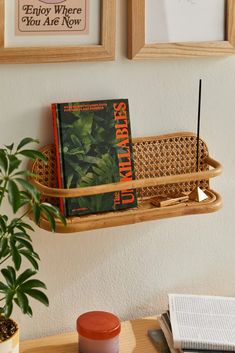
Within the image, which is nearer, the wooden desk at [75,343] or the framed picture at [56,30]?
the framed picture at [56,30]

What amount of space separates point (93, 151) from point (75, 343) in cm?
41

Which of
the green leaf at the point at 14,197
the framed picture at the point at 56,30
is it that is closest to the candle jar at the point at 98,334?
the green leaf at the point at 14,197

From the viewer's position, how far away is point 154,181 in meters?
1.47

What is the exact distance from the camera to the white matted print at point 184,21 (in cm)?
149

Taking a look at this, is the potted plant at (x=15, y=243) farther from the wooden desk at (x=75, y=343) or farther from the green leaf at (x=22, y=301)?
the wooden desk at (x=75, y=343)

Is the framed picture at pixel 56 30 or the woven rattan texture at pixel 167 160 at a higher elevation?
the framed picture at pixel 56 30

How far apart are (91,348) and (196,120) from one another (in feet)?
1.78

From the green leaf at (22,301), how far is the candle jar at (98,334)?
23cm

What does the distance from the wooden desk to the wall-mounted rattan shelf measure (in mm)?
271

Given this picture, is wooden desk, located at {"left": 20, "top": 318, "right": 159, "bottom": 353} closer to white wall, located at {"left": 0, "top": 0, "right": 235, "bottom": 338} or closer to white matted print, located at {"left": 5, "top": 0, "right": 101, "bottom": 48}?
white wall, located at {"left": 0, "top": 0, "right": 235, "bottom": 338}

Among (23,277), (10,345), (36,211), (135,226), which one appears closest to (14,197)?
(36,211)

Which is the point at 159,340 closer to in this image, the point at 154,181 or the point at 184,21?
the point at 154,181

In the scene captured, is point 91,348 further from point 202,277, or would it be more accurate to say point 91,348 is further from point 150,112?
point 150,112

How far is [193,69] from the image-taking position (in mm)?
1579
